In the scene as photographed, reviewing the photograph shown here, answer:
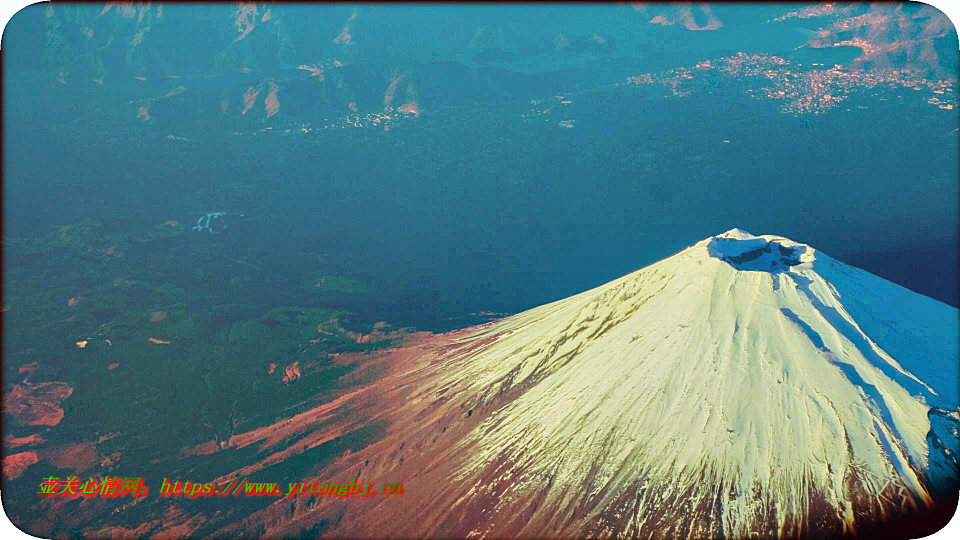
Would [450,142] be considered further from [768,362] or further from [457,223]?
[768,362]

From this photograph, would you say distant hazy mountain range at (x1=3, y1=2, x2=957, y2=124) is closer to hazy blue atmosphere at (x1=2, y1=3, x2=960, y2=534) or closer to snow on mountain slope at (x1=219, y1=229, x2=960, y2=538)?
hazy blue atmosphere at (x1=2, y1=3, x2=960, y2=534)

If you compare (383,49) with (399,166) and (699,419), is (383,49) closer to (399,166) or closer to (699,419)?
(399,166)

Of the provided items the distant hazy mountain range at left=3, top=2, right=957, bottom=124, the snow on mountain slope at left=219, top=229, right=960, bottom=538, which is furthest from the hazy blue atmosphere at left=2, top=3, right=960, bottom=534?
the snow on mountain slope at left=219, top=229, right=960, bottom=538

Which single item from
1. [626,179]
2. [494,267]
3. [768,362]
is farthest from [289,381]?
[626,179]

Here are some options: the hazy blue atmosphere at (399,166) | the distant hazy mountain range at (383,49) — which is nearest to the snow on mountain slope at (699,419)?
the hazy blue atmosphere at (399,166)

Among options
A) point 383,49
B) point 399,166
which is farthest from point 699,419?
point 383,49
